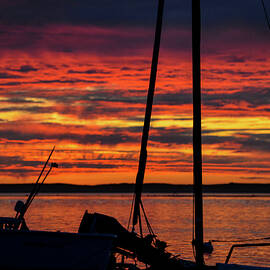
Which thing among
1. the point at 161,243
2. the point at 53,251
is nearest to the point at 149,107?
the point at 161,243

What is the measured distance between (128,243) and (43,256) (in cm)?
396

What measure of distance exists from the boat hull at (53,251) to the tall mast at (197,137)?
109 inches

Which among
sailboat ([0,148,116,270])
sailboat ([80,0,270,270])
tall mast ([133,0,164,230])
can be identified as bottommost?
sailboat ([0,148,116,270])

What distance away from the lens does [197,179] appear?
17.4 meters

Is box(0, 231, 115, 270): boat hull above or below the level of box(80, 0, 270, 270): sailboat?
below

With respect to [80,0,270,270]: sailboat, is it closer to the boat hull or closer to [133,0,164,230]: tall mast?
[133,0,164,230]: tall mast

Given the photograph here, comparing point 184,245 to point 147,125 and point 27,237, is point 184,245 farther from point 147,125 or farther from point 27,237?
point 27,237

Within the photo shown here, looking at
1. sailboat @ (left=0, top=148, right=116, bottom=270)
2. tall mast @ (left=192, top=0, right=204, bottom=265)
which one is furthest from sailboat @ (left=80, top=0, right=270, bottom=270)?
sailboat @ (left=0, top=148, right=116, bottom=270)

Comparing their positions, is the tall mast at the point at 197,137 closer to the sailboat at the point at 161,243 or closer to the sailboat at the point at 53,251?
the sailboat at the point at 161,243

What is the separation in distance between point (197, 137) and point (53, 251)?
567 cm

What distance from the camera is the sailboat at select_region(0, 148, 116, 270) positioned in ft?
54.1

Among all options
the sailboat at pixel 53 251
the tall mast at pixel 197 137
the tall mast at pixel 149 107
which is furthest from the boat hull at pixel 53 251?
the tall mast at pixel 149 107

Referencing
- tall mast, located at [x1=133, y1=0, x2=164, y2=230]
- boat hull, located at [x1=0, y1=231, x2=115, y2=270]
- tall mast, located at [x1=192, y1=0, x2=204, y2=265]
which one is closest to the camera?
boat hull, located at [x1=0, y1=231, x2=115, y2=270]

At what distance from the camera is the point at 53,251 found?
16.5m
